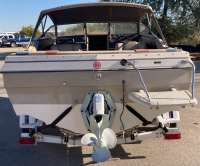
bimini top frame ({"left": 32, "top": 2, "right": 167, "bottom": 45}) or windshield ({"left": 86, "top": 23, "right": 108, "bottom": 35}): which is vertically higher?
bimini top frame ({"left": 32, "top": 2, "right": 167, "bottom": 45})

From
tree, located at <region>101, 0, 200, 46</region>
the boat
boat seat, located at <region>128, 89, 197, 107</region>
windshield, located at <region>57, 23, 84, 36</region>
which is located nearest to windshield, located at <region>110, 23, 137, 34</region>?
windshield, located at <region>57, 23, 84, 36</region>

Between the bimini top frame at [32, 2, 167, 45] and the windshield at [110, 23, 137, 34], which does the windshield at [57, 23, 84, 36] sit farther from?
the windshield at [110, 23, 137, 34]

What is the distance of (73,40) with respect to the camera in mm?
6660

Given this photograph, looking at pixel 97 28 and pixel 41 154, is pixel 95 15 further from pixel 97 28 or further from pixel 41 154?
pixel 41 154

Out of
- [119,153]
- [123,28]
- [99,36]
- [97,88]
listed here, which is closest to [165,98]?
[97,88]

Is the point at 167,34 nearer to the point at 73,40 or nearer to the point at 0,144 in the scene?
the point at 73,40

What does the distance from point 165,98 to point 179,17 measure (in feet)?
43.9

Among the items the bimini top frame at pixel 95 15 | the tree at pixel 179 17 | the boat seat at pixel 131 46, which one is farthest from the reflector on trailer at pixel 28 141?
the tree at pixel 179 17

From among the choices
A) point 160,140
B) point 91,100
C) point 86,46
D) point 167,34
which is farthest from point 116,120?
point 167,34

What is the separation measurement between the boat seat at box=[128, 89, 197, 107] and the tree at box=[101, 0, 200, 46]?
12.0 metres

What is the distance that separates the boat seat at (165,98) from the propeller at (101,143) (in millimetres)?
576

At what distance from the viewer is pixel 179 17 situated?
15070mm

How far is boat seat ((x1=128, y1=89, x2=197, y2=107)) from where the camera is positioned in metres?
2.97

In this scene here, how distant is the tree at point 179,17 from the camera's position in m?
14.7
